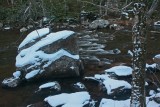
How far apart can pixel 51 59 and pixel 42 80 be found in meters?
0.63

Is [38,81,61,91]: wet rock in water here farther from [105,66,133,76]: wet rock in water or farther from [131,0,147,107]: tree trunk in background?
[131,0,147,107]: tree trunk in background

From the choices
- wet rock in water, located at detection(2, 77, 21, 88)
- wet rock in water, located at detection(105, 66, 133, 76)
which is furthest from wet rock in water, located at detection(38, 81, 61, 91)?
wet rock in water, located at detection(105, 66, 133, 76)

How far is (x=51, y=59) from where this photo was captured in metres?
10.2

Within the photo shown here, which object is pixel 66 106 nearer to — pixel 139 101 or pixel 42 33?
pixel 139 101

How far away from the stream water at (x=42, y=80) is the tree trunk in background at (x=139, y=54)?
6.86 feet

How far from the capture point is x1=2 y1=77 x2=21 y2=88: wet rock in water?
9.80 metres

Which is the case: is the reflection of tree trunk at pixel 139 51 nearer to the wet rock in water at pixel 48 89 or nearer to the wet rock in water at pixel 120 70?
the wet rock in water at pixel 48 89

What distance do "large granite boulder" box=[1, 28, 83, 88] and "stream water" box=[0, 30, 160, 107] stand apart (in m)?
0.23

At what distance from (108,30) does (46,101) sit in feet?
31.5

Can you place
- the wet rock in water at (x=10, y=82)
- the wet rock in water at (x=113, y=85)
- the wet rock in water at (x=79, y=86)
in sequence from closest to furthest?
Result: the wet rock in water at (x=113, y=85) < the wet rock in water at (x=79, y=86) < the wet rock in water at (x=10, y=82)

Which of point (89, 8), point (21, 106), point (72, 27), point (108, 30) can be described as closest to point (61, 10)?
point (89, 8)

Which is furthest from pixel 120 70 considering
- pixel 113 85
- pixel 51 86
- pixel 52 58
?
pixel 51 86

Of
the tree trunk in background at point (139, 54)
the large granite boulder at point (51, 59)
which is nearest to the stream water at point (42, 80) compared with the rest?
Result: the large granite boulder at point (51, 59)

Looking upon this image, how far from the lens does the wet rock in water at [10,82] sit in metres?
9.80
